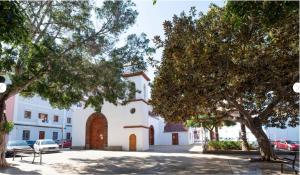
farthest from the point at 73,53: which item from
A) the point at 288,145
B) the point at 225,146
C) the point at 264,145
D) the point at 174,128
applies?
the point at 174,128

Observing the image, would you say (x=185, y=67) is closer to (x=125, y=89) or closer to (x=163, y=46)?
(x=163, y=46)

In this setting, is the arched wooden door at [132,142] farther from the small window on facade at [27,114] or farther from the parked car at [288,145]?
the small window on facade at [27,114]

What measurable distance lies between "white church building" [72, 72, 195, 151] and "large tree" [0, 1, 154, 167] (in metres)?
12.3

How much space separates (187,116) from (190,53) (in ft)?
21.8

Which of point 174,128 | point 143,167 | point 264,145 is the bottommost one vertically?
point 143,167

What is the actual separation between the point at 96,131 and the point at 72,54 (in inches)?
770

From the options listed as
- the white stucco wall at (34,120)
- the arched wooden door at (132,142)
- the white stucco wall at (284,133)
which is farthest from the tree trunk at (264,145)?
the white stucco wall at (34,120)

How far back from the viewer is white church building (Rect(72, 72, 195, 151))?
30078 millimetres

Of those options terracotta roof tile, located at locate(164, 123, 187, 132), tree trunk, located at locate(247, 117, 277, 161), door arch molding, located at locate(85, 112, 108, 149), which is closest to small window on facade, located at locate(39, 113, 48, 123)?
door arch molding, located at locate(85, 112, 108, 149)

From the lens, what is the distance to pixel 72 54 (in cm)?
1455

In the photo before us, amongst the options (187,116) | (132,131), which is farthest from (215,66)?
(132,131)

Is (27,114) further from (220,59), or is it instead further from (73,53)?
(220,59)

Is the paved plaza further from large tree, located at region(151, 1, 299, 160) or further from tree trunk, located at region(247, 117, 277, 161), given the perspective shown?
large tree, located at region(151, 1, 299, 160)

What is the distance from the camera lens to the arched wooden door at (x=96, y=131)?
32.0 m
